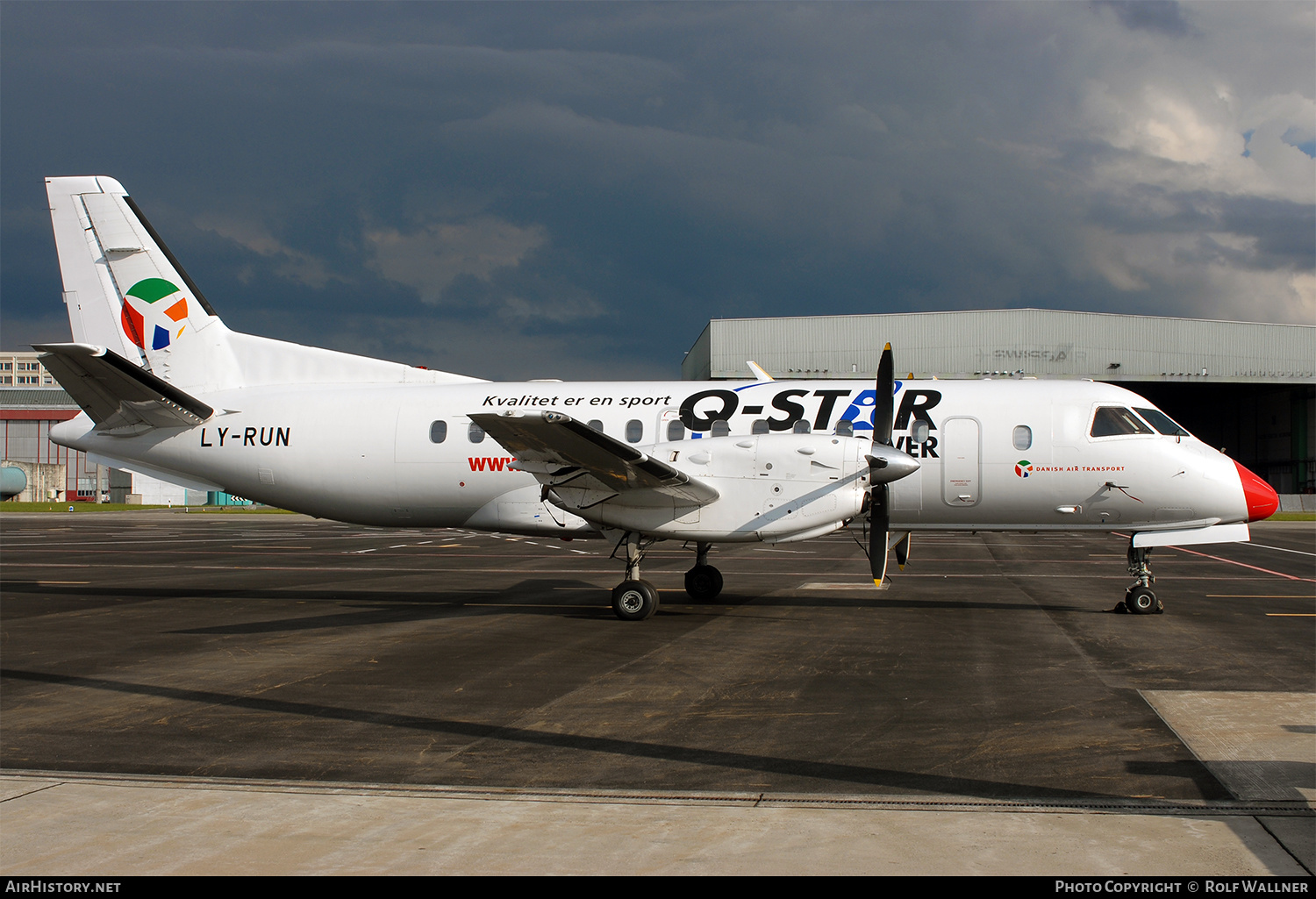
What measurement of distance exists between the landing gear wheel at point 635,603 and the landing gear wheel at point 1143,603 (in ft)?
23.0

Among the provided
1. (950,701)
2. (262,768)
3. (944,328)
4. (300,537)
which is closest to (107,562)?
(300,537)

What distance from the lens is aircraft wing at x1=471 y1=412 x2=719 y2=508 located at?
36.8 ft

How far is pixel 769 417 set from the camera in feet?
47.0

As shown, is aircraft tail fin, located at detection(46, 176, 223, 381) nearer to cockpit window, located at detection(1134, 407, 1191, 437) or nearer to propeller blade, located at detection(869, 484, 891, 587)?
propeller blade, located at detection(869, 484, 891, 587)

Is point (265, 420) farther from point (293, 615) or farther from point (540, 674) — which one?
point (540, 674)

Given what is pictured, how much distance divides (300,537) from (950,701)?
30.0 metres

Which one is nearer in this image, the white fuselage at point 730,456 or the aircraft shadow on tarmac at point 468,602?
the white fuselage at point 730,456

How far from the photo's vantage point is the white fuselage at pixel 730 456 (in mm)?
12656

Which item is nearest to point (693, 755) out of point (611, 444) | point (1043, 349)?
point (611, 444)

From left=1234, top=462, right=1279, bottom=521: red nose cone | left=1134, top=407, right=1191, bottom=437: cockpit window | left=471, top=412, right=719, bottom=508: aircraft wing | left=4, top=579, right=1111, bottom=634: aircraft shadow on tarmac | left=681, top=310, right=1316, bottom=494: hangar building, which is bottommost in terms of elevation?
left=4, top=579, right=1111, bottom=634: aircraft shadow on tarmac

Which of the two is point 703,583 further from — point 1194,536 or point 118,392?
point 118,392

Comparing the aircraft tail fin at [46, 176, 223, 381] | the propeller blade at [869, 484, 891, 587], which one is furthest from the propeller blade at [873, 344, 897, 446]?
the aircraft tail fin at [46, 176, 223, 381]

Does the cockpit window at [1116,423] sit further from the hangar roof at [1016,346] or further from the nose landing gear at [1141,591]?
the hangar roof at [1016,346]

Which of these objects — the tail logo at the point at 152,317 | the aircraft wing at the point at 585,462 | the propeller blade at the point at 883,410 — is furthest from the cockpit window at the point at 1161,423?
the tail logo at the point at 152,317
